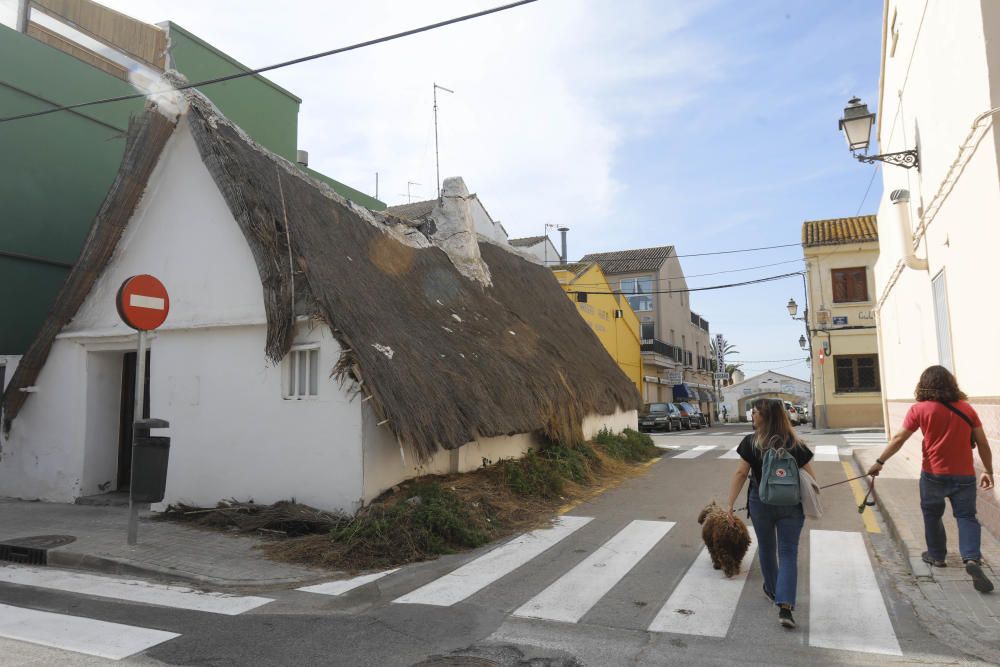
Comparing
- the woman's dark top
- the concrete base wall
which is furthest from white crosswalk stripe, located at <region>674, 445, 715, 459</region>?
the woman's dark top

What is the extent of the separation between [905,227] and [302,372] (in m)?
9.32

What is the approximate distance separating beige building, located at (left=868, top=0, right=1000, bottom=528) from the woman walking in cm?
275

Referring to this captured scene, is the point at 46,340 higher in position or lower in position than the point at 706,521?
higher

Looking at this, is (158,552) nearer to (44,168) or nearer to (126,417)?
(126,417)

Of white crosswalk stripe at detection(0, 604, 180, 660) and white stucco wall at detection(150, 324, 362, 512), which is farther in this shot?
white stucco wall at detection(150, 324, 362, 512)

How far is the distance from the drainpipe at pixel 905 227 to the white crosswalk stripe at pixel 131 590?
979cm

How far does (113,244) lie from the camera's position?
9.80 meters

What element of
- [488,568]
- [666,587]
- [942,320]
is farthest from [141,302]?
[942,320]

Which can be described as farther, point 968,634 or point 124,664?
point 968,634

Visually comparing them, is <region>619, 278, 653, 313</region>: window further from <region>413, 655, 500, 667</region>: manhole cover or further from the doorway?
<region>413, 655, 500, 667</region>: manhole cover

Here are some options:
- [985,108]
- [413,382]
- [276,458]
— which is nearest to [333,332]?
[413,382]

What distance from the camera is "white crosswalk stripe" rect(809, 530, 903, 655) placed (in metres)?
4.29

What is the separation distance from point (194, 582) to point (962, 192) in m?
8.67

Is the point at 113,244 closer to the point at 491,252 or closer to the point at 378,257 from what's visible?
the point at 378,257
